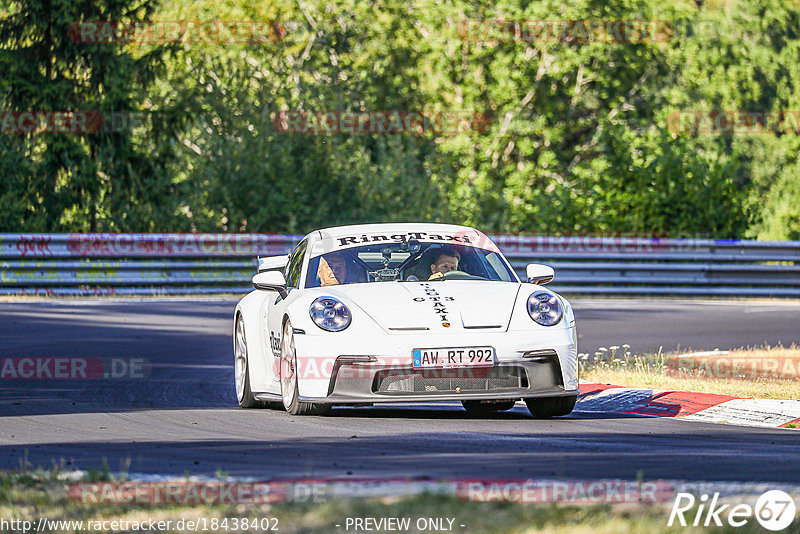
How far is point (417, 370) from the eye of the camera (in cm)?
899

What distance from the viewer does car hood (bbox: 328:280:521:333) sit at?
9094 millimetres

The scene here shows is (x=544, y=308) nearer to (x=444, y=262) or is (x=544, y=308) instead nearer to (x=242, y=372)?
(x=444, y=262)

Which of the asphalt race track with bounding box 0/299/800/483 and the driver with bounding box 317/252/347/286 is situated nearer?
the asphalt race track with bounding box 0/299/800/483

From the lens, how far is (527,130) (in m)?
43.2

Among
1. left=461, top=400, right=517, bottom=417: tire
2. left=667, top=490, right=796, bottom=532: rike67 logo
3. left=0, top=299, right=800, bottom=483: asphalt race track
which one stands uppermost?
left=667, top=490, right=796, bottom=532: rike67 logo

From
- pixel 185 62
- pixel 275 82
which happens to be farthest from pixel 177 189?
pixel 185 62

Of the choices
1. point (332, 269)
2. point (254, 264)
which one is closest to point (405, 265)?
point (332, 269)

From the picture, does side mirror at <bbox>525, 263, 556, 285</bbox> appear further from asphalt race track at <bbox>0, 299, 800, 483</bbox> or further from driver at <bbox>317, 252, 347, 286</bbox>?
Result: driver at <bbox>317, 252, 347, 286</bbox>

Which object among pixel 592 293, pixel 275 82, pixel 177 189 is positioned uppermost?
pixel 275 82

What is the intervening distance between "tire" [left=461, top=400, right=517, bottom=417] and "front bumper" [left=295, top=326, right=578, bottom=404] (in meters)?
1.09

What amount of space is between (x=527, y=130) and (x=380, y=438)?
1405 inches

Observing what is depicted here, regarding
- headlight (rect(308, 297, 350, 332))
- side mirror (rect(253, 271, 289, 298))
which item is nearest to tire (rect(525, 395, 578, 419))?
headlight (rect(308, 297, 350, 332))

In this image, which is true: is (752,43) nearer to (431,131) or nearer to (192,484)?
(431,131)

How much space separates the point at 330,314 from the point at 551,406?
1.65m
